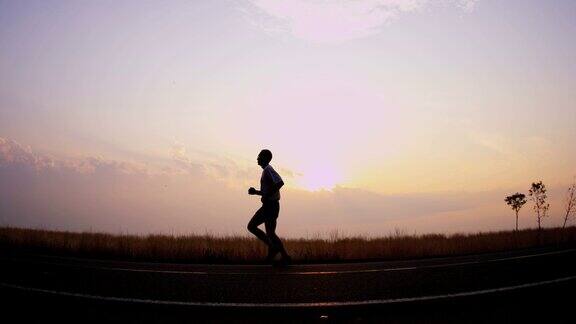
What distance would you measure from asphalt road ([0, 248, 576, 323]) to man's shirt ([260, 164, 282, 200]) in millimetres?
1507

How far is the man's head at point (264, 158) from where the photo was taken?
942 cm

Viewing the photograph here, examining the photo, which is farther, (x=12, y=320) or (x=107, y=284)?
(x=107, y=284)

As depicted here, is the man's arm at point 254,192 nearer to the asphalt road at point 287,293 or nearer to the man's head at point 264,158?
the man's head at point 264,158

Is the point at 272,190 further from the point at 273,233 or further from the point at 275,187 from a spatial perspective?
the point at 273,233

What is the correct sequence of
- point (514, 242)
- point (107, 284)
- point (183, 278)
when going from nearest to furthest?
point (107, 284) → point (183, 278) → point (514, 242)

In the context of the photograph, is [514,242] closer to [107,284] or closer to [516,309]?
[516,309]

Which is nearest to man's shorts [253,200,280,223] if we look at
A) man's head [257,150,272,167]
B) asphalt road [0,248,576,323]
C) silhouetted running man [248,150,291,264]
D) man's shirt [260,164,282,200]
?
silhouetted running man [248,150,291,264]

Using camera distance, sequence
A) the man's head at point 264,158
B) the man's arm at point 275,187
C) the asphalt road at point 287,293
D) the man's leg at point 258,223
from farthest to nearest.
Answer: the man's head at point 264,158, the man's leg at point 258,223, the man's arm at point 275,187, the asphalt road at point 287,293

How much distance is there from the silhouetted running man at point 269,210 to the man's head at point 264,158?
143 millimetres

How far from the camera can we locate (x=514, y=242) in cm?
1739

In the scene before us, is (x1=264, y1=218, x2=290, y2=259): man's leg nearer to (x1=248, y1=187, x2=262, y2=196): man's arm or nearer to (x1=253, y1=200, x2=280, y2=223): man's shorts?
(x1=253, y1=200, x2=280, y2=223): man's shorts

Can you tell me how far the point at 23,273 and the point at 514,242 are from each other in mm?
16642

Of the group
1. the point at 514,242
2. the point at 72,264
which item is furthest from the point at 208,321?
the point at 514,242

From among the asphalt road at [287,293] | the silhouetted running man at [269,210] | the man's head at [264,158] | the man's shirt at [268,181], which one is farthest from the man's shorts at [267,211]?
the asphalt road at [287,293]
